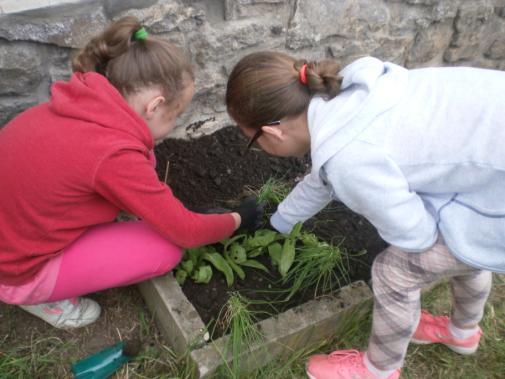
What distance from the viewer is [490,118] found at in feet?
4.07

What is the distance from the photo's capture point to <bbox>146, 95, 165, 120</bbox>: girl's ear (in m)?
1.45

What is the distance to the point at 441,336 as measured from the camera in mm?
1825

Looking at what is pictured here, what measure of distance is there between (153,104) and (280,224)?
0.70 m

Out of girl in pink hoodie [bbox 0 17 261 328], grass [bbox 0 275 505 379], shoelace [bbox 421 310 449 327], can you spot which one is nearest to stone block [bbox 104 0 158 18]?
girl in pink hoodie [bbox 0 17 261 328]

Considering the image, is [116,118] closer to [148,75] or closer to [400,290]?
[148,75]

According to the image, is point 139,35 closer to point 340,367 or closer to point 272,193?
point 272,193

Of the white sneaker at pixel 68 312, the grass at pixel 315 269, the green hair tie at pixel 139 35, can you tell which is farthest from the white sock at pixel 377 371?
the green hair tie at pixel 139 35

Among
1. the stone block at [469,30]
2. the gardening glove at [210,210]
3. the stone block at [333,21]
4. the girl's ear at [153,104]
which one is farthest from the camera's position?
the stone block at [469,30]

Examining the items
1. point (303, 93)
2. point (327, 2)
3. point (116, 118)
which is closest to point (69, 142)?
point (116, 118)

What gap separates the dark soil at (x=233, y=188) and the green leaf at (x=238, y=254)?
0.23ft

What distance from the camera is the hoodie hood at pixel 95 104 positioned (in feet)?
4.37

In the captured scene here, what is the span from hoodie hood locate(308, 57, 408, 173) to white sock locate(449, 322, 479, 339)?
946 mm

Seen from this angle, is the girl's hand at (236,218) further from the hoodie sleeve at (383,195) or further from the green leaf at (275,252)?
the hoodie sleeve at (383,195)

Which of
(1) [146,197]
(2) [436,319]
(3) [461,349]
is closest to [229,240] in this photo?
(1) [146,197]
